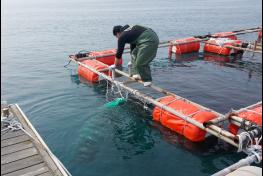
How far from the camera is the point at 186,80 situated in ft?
61.2

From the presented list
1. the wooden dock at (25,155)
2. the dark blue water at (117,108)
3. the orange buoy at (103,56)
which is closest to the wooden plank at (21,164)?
the wooden dock at (25,155)

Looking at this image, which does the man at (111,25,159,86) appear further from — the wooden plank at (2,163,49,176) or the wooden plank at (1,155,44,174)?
the wooden plank at (2,163,49,176)

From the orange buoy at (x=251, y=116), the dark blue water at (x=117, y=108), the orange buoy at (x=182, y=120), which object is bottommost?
the dark blue water at (x=117, y=108)

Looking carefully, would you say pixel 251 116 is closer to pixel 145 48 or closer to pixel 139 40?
pixel 145 48

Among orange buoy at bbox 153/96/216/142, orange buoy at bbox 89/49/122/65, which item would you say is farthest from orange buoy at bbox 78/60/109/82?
orange buoy at bbox 153/96/216/142

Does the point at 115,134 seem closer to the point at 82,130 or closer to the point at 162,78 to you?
the point at 82,130

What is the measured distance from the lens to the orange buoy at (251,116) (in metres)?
9.10

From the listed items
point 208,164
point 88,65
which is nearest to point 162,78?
point 88,65

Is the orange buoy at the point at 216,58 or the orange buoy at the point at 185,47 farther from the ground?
the orange buoy at the point at 185,47

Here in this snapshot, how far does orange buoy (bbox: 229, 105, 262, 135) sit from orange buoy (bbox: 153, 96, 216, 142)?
830mm

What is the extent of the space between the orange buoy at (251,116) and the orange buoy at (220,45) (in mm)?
14692

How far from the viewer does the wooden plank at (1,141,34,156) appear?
7.78 meters

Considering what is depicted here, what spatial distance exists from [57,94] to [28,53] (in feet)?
46.8

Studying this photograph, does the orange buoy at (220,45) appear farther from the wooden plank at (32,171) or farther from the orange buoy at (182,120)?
the wooden plank at (32,171)
